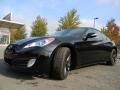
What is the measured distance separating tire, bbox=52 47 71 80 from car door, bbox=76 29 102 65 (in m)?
0.63

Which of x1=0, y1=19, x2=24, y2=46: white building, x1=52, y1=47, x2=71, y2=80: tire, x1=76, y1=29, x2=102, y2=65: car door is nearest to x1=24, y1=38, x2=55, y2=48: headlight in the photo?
x1=52, y1=47, x2=71, y2=80: tire

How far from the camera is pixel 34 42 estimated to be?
540cm

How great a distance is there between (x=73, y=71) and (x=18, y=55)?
2.00m

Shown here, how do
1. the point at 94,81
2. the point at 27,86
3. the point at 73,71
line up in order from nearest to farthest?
the point at 27,86 < the point at 94,81 < the point at 73,71

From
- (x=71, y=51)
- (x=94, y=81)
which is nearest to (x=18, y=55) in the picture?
(x=71, y=51)

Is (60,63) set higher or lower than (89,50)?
lower

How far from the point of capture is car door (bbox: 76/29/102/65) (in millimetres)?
6268

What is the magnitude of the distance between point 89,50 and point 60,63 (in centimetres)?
153

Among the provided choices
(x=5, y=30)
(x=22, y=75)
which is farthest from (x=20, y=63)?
(x=5, y=30)

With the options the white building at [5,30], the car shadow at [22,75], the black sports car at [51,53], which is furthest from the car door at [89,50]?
the white building at [5,30]

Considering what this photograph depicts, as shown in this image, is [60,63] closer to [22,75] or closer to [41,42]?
[41,42]

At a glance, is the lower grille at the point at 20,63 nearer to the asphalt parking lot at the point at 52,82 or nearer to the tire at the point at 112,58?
the asphalt parking lot at the point at 52,82

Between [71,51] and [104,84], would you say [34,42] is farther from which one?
[104,84]

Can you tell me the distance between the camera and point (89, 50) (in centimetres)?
671
